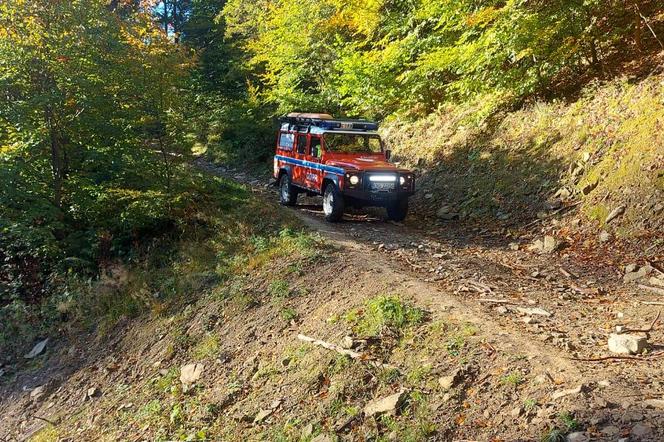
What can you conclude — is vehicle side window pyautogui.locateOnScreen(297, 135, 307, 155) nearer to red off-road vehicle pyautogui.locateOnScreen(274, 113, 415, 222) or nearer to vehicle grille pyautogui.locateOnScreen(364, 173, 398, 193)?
red off-road vehicle pyautogui.locateOnScreen(274, 113, 415, 222)

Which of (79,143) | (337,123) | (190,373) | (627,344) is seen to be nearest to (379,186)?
(337,123)

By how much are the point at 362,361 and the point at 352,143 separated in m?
7.47

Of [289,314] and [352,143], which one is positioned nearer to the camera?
[289,314]

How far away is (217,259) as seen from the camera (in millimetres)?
9094

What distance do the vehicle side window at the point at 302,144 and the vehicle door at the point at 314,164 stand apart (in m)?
0.28

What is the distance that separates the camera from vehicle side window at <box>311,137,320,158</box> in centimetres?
1169

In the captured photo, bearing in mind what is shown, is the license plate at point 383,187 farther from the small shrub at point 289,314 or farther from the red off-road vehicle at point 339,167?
the small shrub at point 289,314

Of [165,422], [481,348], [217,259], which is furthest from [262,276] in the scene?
[481,348]

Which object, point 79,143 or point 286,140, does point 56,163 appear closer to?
point 79,143

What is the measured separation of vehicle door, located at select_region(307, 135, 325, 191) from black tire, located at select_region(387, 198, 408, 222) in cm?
172

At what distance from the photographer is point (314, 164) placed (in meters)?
11.7

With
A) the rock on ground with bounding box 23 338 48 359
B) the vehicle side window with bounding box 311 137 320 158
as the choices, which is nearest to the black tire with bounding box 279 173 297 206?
Answer: the vehicle side window with bounding box 311 137 320 158

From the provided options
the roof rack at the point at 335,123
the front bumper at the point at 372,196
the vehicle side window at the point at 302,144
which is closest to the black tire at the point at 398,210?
the front bumper at the point at 372,196

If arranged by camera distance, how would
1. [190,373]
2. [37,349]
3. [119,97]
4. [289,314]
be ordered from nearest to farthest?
[190,373], [289,314], [37,349], [119,97]
